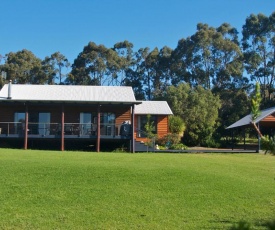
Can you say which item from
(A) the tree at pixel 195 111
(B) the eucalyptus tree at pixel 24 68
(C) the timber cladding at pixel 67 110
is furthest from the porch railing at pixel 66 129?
(B) the eucalyptus tree at pixel 24 68

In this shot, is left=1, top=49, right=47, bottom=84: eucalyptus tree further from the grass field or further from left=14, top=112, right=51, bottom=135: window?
the grass field

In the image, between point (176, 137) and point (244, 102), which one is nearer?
point (176, 137)

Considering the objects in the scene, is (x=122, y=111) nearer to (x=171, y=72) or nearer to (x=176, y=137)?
(x=176, y=137)

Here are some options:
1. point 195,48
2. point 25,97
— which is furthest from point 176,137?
point 195,48

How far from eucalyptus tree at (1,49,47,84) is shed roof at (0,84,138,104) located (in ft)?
86.1

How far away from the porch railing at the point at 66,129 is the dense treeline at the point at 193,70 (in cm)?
1280

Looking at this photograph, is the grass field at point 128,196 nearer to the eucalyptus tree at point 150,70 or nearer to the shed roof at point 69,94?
the shed roof at point 69,94

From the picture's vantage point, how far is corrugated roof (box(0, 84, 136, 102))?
82.5ft

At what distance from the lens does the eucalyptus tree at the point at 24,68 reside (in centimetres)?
5300

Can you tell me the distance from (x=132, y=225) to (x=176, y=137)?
21066mm

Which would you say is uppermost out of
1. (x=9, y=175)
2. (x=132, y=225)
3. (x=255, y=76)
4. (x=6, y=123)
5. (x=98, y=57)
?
(x=98, y=57)

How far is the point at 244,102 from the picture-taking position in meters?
45.8

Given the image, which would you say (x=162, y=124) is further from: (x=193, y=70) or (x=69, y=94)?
(x=193, y=70)

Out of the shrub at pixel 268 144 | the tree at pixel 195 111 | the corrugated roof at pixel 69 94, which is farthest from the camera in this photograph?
the tree at pixel 195 111
